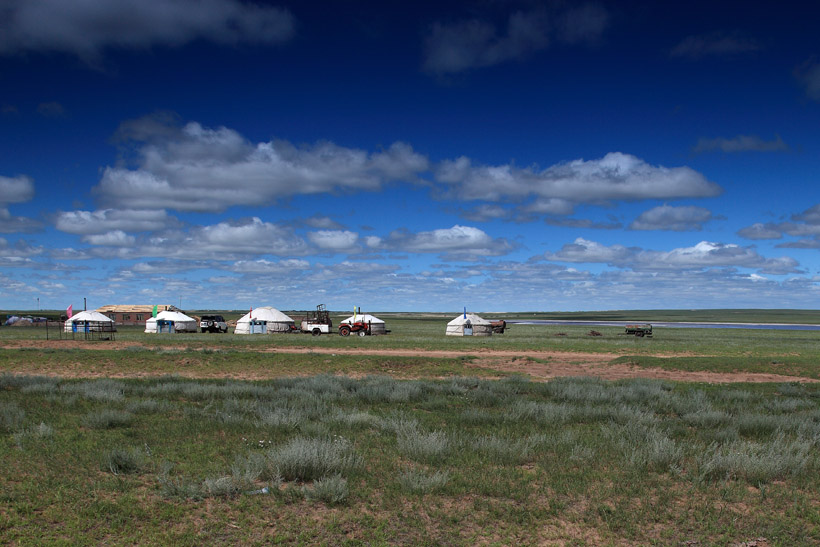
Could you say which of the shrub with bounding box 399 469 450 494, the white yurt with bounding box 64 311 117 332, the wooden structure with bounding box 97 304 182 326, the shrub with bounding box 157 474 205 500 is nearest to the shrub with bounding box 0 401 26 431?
the shrub with bounding box 157 474 205 500

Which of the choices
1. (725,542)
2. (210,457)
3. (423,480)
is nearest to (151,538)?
(210,457)

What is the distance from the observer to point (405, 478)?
813 cm

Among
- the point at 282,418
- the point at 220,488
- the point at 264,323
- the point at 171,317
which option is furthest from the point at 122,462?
the point at 171,317

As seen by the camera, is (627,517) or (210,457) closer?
(627,517)

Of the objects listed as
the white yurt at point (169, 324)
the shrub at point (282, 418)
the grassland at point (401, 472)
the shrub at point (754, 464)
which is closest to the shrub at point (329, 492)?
the grassland at point (401, 472)

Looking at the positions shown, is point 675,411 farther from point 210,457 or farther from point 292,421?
point 210,457

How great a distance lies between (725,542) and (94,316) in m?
88.1

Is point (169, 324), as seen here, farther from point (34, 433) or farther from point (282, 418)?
point (282, 418)

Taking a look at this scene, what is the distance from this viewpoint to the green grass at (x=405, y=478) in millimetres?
6812

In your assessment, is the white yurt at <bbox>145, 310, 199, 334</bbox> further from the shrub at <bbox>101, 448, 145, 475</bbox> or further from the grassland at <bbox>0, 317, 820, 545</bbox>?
the shrub at <bbox>101, 448, 145, 475</bbox>

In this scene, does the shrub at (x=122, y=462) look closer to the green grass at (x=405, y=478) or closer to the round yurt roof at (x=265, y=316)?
the green grass at (x=405, y=478)

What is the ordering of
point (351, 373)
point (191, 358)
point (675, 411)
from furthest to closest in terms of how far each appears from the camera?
point (191, 358), point (351, 373), point (675, 411)

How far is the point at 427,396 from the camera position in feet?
55.6

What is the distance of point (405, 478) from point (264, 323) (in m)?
67.5
